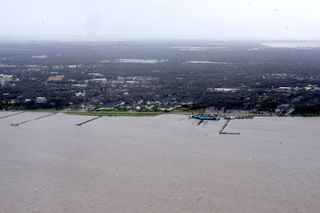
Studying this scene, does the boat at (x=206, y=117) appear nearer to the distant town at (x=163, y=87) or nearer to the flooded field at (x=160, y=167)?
the flooded field at (x=160, y=167)

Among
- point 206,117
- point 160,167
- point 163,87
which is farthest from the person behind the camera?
point 163,87

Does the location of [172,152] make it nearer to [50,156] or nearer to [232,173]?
[232,173]

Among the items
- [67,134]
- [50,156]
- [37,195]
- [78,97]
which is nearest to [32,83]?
[78,97]

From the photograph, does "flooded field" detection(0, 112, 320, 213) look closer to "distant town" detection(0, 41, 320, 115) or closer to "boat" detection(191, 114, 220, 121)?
"boat" detection(191, 114, 220, 121)

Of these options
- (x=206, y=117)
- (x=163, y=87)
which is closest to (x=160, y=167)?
(x=206, y=117)

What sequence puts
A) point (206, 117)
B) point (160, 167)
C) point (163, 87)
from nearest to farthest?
point (160, 167), point (206, 117), point (163, 87)

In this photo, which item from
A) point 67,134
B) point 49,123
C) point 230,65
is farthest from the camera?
point 230,65

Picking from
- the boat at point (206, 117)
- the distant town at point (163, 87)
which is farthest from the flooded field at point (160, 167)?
the distant town at point (163, 87)

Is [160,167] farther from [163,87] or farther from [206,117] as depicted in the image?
[163,87]

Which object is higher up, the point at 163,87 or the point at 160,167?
the point at 160,167
